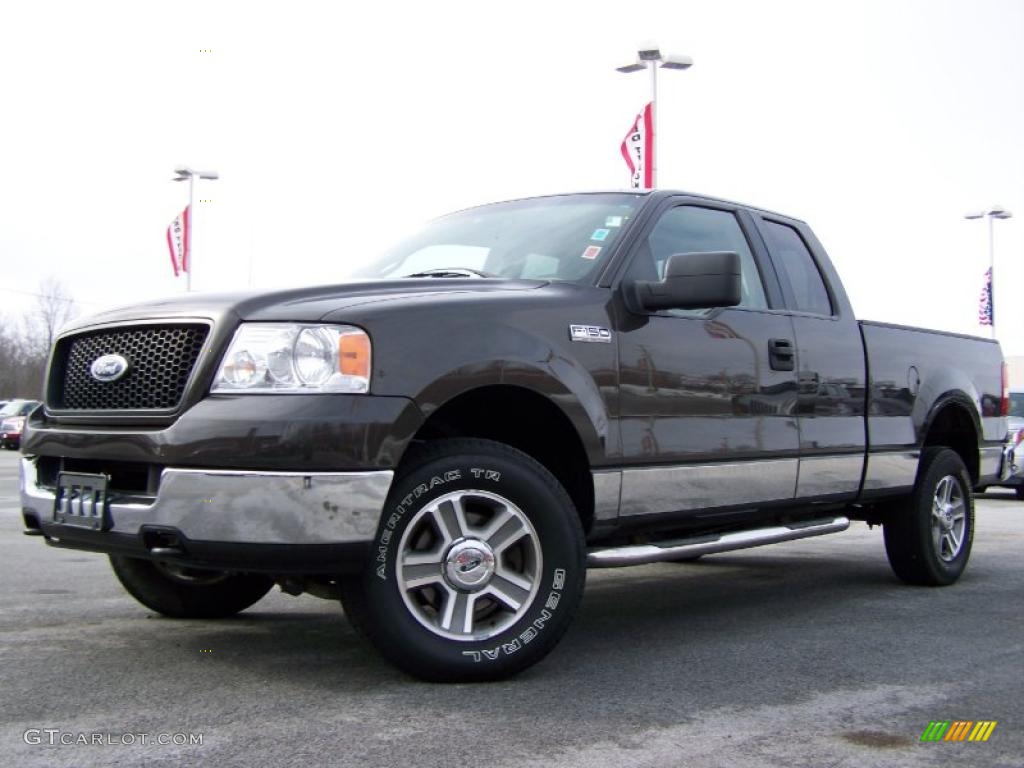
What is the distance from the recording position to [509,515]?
4012 millimetres

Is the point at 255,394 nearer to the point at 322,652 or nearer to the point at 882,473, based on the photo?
the point at 322,652

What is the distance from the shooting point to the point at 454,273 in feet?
15.8

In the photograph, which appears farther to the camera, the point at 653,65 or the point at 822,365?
the point at 653,65

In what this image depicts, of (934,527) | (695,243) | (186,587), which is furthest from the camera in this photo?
(934,527)

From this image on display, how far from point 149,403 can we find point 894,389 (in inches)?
159

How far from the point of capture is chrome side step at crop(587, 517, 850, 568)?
14.5 feet

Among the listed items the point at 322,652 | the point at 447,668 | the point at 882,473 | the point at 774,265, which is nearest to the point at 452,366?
the point at 447,668

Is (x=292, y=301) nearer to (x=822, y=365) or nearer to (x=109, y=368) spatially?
(x=109, y=368)

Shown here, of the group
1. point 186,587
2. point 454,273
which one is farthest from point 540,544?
point 186,587

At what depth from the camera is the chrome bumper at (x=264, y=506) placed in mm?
3555

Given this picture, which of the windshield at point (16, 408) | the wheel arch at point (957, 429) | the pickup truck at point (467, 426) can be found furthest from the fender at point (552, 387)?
the windshield at point (16, 408)

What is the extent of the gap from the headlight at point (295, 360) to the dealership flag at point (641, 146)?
1408 cm

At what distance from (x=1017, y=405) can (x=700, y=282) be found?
13533 mm

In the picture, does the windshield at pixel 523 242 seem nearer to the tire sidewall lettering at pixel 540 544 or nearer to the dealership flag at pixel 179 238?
the tire sidewall lettering at pixel 540 544
